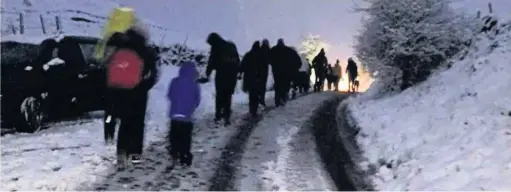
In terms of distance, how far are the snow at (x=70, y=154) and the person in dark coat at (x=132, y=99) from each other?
48 centimetres

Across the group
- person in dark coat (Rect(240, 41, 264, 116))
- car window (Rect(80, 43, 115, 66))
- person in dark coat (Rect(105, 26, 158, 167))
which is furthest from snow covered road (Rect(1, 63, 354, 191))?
car window (Rect(80, 43, 115, 66))

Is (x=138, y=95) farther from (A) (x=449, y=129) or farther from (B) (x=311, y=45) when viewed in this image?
(B) (x=311, y=45)

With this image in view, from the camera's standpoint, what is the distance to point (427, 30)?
19594 mm

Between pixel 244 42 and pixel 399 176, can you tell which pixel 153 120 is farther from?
pixel 244 42

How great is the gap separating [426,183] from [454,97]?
21.6ft

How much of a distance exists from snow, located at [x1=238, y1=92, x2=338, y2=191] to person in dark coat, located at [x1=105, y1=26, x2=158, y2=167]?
157 centimetres

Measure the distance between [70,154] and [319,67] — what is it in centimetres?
1879

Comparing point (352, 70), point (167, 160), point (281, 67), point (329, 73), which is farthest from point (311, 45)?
point (167, 160)

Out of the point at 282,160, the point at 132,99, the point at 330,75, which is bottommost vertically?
the point at 282,160

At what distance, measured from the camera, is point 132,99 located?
9.86m

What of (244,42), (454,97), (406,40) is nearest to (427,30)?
(406,40)

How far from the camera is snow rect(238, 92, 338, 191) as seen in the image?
372 inches

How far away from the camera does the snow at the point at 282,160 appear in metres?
9.46

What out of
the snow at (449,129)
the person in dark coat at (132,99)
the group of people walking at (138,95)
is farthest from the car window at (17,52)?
the snow at (449,129)
